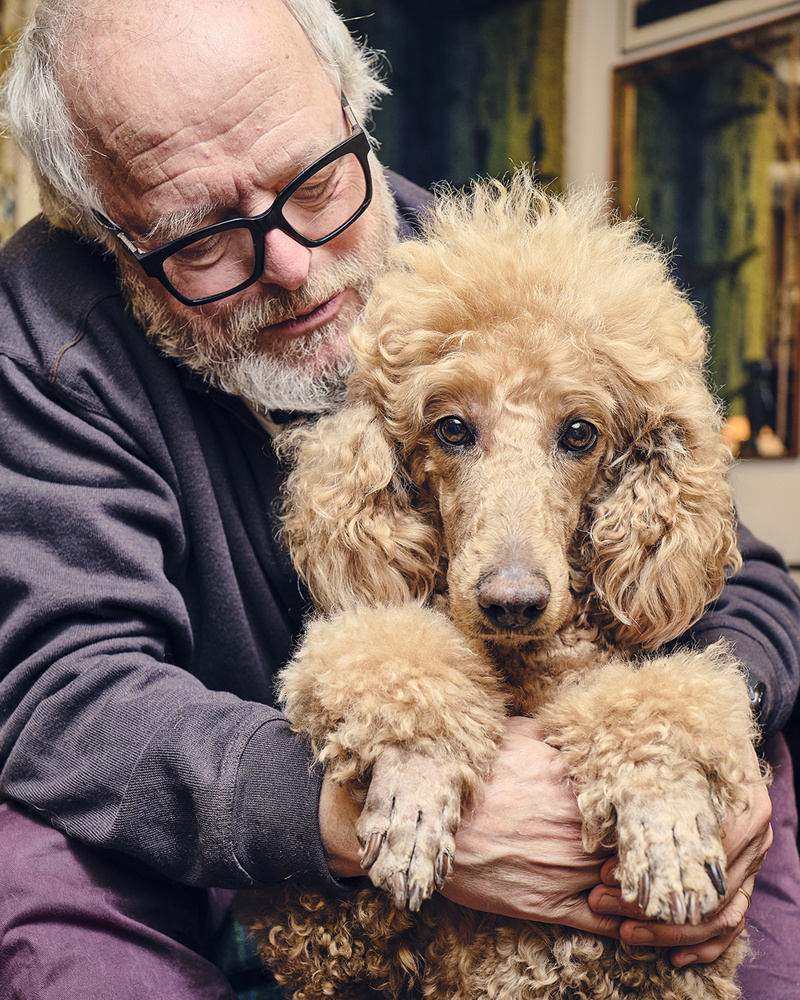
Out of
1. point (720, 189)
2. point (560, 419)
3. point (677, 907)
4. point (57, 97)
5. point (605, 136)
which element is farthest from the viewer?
point (605, 136)

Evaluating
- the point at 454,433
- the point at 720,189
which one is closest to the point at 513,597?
the point at 454,433

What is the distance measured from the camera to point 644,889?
833 millimetres

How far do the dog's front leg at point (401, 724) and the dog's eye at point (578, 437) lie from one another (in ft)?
0.95

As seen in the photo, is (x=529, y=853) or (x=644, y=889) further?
(x=529, y=853)

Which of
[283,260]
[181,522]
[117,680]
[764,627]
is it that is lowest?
[764,627]

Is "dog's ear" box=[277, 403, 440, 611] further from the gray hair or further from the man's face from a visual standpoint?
the gray hair

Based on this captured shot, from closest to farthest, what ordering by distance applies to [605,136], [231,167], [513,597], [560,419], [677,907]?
[677,907]
[513,597]
[560,419]
[231,167]
[605,136]

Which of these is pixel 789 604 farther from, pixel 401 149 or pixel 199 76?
pixel 401 149

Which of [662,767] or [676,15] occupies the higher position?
[676,15]

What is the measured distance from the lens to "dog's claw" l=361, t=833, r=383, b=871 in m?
0.87

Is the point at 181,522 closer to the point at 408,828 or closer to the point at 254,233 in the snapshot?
the point at 254,233

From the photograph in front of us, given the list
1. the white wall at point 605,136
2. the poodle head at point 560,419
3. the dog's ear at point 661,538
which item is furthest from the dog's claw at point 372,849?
the white wall at point 605,136

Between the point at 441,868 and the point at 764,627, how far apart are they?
82 cm

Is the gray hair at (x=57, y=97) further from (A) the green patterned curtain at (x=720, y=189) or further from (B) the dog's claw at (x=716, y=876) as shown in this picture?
(A) the green patterned curtain at (x=720, y=189)
